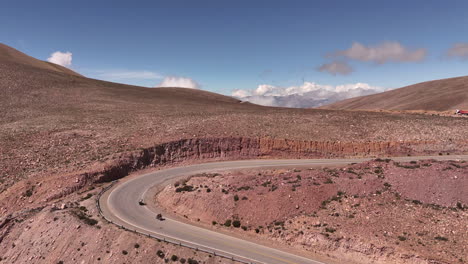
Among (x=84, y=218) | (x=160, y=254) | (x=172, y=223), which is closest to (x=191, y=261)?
(x=160, y=254)

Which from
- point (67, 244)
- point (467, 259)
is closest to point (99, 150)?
point (67, 244)

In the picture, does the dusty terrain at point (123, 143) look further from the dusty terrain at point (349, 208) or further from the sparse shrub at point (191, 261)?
the dusty terrain at point (349, 208)

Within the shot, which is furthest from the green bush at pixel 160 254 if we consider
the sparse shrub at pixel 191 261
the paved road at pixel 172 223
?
the sparse shrub at pixel 191 261

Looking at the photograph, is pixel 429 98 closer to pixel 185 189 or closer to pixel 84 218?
pixel 185 189

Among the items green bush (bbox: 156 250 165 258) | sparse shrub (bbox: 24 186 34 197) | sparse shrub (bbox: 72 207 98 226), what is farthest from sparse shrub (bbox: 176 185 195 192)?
sparse shrub (bbox: 24 186 34 197)

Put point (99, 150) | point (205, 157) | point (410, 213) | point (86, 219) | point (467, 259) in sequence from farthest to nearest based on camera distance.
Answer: point (205, 157) < point (99, 150) < point (86, 219) < point (410, 213) < point (467, 259)

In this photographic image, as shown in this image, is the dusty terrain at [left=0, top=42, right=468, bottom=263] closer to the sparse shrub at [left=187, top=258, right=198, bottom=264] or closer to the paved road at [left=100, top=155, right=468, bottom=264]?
the paved road at [left=100, top=155, right=468, bottom=264]

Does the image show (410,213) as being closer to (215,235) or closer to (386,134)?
(215,235)
